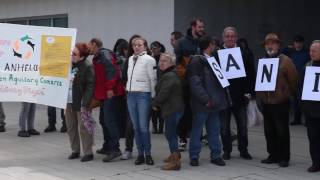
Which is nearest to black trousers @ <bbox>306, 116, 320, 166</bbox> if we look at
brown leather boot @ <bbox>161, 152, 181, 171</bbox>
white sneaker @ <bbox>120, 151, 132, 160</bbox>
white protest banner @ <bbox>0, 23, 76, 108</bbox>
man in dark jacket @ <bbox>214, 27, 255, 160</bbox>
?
man in dark jacket @ <bbox>214, 27, 255, 160</bbox>

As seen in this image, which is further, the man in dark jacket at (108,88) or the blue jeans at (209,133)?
the man in dark jacket at (108,88)

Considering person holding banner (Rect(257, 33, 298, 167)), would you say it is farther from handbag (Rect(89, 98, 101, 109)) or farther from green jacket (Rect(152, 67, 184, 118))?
handbag (Rect(89, 98, 101, 109))

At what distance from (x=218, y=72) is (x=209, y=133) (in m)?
0.90

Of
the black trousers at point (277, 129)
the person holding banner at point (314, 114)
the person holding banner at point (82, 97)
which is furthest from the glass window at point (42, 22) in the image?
the person holding banner at point (314, 114)

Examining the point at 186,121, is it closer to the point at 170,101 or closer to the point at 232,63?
the point at 170,101

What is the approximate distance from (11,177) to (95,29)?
349 inches

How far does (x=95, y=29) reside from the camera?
15406mm

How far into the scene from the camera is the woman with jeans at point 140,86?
24.2ft

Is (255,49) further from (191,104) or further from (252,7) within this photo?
(191,104)

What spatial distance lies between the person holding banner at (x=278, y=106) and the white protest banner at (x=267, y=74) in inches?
2.0

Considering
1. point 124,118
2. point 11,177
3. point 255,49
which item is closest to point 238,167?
point 124,118

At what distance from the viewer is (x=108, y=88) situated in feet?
25.3

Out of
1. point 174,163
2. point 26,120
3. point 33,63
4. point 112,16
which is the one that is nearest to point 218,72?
point 174,163

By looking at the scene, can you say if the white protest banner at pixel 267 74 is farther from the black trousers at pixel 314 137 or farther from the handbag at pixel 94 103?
the handbag at pixel 94 103
